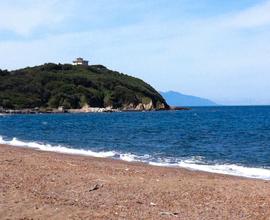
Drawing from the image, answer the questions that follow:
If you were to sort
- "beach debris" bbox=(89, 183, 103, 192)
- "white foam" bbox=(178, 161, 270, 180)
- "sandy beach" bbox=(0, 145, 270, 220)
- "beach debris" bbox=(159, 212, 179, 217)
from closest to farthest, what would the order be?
"sandy beach" bbox=(0, 145, 270, 220) < "beach debris" bbox=(159, 212, 179, 217) < "beach debris" bbox=(89, 183, 103, 192) < "white foam" bbox=(178, 161, 270, 180)

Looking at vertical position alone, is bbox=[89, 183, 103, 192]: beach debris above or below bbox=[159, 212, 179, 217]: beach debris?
above

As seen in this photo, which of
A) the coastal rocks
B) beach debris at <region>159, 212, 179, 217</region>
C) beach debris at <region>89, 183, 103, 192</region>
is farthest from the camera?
the coastal rocks

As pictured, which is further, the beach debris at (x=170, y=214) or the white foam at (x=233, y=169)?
the white foam at (x=233, y=169)

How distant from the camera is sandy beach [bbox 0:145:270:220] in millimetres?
10930

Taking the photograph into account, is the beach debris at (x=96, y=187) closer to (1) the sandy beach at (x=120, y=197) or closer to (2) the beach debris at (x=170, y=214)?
(1) the sandy beach at (x=120, y=197)

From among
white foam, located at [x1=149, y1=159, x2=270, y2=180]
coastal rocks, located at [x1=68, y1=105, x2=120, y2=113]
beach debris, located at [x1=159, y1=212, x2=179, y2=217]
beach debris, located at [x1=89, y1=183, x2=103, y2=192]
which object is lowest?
white foam, located at [x1=149, y1=159, x2=270, y2=180]

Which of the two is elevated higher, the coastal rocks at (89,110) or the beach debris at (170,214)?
the coastal rocks at (89,110)

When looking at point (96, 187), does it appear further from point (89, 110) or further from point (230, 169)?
point (89, 110)

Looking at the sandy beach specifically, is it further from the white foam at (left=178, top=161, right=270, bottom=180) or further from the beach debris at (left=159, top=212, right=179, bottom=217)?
the white foam at (left=178, top=161, right=270, bottom=180)

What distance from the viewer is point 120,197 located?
13.0 metres

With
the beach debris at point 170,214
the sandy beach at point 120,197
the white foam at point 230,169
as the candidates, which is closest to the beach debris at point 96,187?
the sandy beach at point 120,197

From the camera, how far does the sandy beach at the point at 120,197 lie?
1093 cm

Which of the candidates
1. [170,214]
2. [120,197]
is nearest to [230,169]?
[120,197]

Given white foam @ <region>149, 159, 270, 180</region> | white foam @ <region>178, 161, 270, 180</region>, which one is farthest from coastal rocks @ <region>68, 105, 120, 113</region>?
white foam @ <region>178, 161, 270, 180</region>
